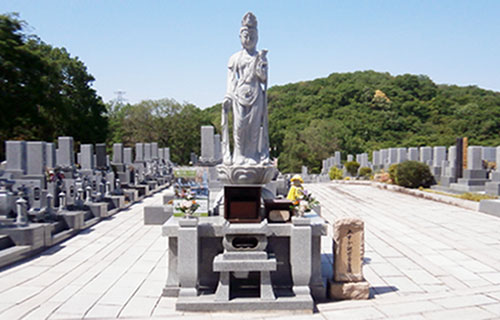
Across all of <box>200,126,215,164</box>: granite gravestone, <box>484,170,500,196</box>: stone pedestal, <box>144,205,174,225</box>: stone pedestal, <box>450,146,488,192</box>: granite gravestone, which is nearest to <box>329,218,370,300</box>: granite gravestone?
<box>144,205,174,225</box>: stone pedestal

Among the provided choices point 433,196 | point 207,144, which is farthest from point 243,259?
point 433,196

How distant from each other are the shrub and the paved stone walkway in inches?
288

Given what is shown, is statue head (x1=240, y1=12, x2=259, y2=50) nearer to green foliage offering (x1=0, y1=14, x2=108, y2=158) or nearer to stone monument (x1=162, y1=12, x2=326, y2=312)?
stone monument (x1=162, y1=12, x2=326, y2=312)

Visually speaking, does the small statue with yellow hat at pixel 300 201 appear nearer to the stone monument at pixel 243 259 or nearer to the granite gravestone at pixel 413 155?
the stone monument at pixel 243 259

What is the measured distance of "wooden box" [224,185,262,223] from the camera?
5613mm

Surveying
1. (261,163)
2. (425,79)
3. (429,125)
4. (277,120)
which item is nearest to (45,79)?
(261,163)

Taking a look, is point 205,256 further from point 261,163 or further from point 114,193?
point 114,193

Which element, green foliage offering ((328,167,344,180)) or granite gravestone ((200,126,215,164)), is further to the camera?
green foliage offering ((328,167,344,180))

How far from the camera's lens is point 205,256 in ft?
19.0

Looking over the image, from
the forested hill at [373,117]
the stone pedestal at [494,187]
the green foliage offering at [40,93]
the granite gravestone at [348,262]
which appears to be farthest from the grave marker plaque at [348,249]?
the forested hill at [373,117]

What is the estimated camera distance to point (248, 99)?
734 centimetres

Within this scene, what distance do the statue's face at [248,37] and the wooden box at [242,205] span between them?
3162 millimetres

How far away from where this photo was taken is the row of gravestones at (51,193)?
8234 millimetres

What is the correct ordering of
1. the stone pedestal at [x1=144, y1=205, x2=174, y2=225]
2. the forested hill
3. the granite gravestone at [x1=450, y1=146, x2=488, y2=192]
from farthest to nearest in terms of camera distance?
1. the forested hill
2. the granite gravestone at [x1=450, y1=146, x2=488, y2=192]
3. the stone pedestal at [x1=144, y1=205, x2=174, y2=225]
